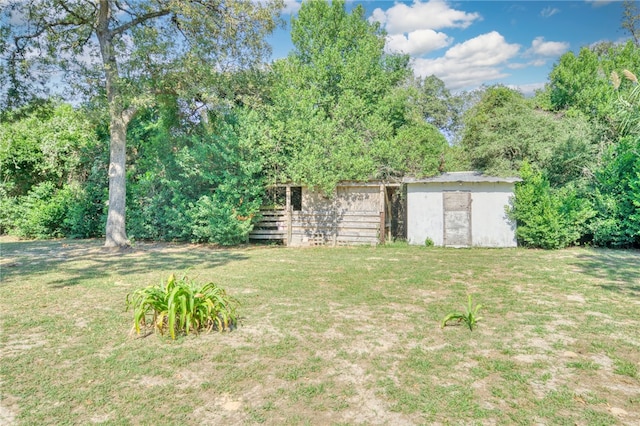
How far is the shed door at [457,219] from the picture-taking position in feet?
39.5

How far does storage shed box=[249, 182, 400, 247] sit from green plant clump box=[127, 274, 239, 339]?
27.5 ft

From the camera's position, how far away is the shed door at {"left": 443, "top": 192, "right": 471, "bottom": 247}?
12039 mm

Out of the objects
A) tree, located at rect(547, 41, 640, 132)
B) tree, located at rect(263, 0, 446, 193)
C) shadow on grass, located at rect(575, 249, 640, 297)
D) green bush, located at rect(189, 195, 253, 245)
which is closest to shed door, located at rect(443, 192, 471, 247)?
tree, located at rect(263, 0, 446, 193)

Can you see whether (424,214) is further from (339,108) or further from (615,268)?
(615,268)

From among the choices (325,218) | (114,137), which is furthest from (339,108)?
(114,137)

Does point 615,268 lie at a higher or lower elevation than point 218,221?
lower

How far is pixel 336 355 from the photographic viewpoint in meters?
3.49

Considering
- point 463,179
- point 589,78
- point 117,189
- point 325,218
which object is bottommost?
point 325,218

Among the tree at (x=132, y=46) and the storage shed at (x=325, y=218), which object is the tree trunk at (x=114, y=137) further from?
the storage shed at (x=325, y=218)

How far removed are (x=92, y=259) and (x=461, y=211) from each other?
10.7 m

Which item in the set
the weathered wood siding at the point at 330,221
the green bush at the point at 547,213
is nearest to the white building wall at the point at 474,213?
the green bush at the point at 547,213

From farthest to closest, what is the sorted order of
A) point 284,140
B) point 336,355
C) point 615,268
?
point 284,140 < point 615,268 < point 336,355

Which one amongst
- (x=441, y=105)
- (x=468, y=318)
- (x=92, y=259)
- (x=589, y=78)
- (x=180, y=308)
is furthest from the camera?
(x=441, y=105)

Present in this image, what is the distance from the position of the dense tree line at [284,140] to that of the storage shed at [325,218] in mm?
848
